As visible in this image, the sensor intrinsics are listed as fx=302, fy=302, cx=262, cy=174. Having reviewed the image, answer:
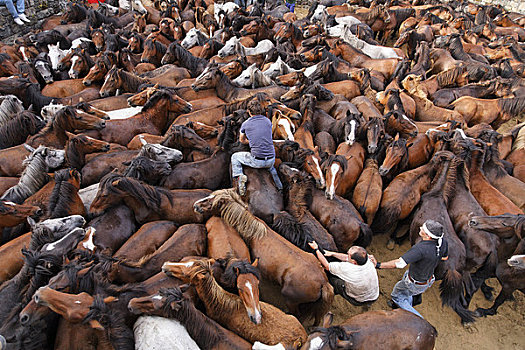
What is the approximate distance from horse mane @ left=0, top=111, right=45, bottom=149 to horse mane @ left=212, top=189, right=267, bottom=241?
14.9 feet

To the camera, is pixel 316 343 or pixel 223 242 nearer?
pixel 316 343

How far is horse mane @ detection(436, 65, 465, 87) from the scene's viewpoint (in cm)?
923

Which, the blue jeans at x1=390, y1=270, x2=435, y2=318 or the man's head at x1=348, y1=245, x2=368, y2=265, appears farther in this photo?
the blue jeans at x1=390, y1=270, x2=435, y2=318

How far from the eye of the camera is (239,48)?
10.1 meters

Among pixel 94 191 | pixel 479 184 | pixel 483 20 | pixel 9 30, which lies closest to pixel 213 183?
pixel 94 191

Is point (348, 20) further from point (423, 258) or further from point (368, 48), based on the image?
point (423, 258)

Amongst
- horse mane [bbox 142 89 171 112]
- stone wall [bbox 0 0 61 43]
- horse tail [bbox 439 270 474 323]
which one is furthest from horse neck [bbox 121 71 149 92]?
horse tail [bbox 439 270 474 323]

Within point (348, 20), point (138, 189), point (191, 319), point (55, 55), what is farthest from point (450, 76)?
point (55, 55)

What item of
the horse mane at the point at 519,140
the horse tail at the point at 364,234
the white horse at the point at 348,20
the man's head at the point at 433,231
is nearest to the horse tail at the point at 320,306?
the horse tail at the point at 364,234

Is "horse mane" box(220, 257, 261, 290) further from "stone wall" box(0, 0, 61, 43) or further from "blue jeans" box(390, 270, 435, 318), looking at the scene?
"stone wall" box(0, 0, 61, 43)

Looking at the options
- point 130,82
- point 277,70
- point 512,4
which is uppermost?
point 512,4

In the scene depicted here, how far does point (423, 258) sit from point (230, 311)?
242cm

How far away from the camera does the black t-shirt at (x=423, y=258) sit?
368 cm

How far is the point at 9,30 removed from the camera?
11.2 m
